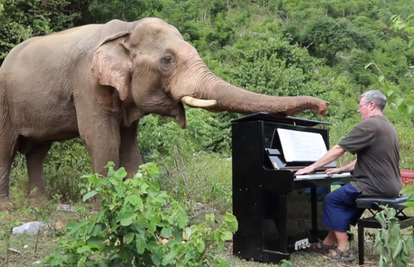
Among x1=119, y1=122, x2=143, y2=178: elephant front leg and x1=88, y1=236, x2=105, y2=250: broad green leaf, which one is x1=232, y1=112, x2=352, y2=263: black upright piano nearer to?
x1=119, y1=122, x2=143, y2=178: elephant front leg

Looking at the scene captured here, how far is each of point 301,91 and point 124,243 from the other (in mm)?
19023

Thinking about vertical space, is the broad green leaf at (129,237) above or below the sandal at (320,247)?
above

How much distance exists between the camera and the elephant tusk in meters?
5.60

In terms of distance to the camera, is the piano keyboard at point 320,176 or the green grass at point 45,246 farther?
the piano keyboard at point 320,176

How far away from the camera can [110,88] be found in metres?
6.09

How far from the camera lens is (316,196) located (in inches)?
254

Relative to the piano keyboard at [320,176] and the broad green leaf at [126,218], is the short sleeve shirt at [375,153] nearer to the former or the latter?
the piano keyboard at [320,176]

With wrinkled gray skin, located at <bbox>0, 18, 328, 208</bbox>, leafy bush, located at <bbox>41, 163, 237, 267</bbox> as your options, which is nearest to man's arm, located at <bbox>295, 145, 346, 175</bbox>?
wrinkled gray skin, located at <bbox>0, 18, 328, 208</bbox>

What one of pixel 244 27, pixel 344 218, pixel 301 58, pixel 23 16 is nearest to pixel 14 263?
pixel 344 218

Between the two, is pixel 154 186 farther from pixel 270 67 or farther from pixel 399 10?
pixel 399 10

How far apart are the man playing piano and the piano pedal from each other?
0.29 metres

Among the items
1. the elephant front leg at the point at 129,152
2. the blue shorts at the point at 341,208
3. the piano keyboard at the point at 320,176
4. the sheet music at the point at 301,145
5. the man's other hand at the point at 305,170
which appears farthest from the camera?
the elephant front leg at the point at 129,152

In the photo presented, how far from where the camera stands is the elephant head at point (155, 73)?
584 centimetres

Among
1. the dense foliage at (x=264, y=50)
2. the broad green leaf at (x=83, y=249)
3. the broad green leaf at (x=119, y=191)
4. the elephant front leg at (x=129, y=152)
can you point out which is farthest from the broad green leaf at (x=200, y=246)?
the elephant front leg at (x=129, y=152)
